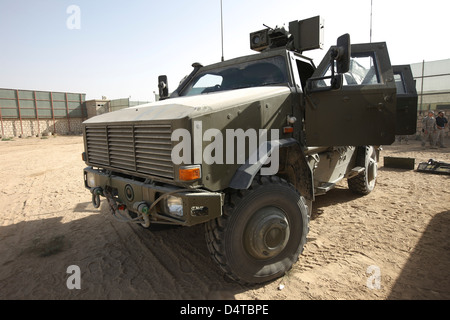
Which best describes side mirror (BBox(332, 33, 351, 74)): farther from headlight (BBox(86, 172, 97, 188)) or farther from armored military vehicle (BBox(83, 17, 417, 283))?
headlight (BBox(86, 172, 97, 188))

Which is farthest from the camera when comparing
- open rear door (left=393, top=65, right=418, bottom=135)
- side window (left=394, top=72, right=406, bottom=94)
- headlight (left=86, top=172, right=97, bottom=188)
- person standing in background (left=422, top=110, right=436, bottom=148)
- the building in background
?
the building in background

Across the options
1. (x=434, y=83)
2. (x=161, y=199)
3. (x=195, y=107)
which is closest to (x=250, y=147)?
(x=195, y=107)

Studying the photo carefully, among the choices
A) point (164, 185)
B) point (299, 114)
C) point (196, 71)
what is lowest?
point (164, 185)

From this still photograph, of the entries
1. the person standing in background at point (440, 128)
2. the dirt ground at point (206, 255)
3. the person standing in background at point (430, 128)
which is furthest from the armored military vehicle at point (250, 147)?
the person standing in background at point (430, 128)

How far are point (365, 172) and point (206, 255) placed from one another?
3.46 meters

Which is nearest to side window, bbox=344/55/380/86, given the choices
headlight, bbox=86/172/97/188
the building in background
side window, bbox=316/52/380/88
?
side window, bbox=316/52/380/88

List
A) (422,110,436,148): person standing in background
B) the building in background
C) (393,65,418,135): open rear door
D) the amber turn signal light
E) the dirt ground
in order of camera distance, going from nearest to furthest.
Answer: the amber turn signal light
the dirt ground
(393,65,418,135): open rear door
(422,110,436,148): person standing in background
the building in background

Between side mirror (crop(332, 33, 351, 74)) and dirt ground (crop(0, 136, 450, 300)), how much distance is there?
6.72 ft

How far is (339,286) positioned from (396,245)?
124cm

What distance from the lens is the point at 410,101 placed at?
12.5 ft

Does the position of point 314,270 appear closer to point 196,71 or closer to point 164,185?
point 164,185

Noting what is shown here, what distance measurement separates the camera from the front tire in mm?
2551

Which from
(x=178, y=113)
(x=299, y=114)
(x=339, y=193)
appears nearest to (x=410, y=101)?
(x=299, y=114)

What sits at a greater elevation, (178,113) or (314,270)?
(178,113)
